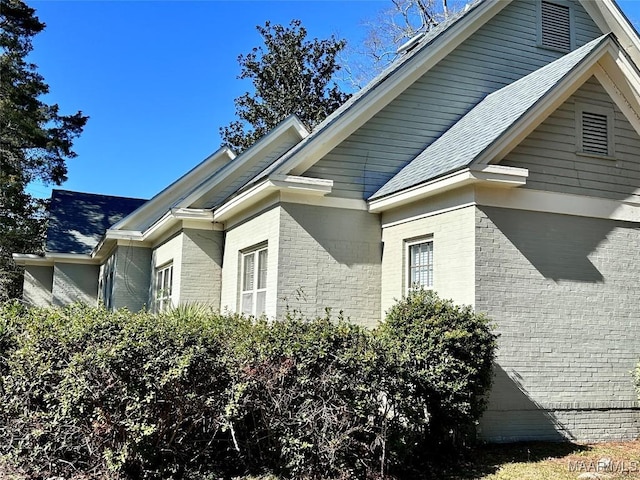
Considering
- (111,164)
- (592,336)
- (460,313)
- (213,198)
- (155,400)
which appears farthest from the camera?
(111,164)

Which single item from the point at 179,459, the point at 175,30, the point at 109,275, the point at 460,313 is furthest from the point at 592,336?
the point at 109,275

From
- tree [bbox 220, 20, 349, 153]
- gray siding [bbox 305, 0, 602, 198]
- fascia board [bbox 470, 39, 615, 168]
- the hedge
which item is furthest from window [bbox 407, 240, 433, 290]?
tree [bbox 220, 20, 349, 153]

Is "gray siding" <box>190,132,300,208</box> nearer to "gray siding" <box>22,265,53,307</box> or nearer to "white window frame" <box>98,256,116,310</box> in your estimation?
"white window frame" <box>98,256,116,310</box>

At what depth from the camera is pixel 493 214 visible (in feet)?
31.1

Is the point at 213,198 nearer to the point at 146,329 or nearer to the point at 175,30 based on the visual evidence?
the point at 175,30

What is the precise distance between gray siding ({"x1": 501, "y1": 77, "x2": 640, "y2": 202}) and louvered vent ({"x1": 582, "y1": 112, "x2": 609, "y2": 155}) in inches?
7.2

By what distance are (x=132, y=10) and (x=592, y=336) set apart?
1374 cm

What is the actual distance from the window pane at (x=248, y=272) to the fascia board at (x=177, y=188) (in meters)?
6.68

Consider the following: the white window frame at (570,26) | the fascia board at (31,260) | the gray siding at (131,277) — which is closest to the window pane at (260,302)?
the gray siding at (131,277)

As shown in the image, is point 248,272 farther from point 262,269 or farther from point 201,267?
point 201,267

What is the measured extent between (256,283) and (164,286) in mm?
5246

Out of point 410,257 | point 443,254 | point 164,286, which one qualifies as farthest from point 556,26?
point 164,286

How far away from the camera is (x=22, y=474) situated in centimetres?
695

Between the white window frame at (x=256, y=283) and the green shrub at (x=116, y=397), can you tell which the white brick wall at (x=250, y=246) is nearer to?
the white window frame at (x=256, y=283)
